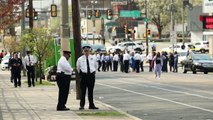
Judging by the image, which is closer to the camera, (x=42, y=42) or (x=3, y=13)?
(x=3, y=13)

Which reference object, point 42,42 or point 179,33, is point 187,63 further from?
point 179,33

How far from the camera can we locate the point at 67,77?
18.4 meters

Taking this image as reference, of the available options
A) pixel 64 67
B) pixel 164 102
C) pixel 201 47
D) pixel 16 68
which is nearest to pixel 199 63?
pixel 16 68

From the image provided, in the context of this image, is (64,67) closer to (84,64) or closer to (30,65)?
(84,64)

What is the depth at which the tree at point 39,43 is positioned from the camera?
35531mm

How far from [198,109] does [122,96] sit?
22.0ft

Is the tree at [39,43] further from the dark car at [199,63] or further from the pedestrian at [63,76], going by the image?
the pedestrian at [63,76]

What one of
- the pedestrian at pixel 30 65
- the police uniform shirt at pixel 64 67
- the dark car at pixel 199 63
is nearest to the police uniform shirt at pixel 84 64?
the police uniform shirt at pixel 64 67

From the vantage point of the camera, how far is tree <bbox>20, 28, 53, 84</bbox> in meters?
35.5

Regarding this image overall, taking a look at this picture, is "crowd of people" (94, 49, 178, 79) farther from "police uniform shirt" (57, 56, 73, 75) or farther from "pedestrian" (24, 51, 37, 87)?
"police uniform shirt" (57, 56, 73, 75)

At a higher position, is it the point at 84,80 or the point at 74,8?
the point at 74,8

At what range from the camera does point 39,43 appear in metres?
35.7

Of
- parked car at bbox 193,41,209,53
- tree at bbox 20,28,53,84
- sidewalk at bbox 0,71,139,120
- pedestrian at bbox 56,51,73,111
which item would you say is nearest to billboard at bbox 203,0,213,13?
parked car at bbox 193,41,209,53

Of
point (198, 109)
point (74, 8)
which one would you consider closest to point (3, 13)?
point (74, 8)
